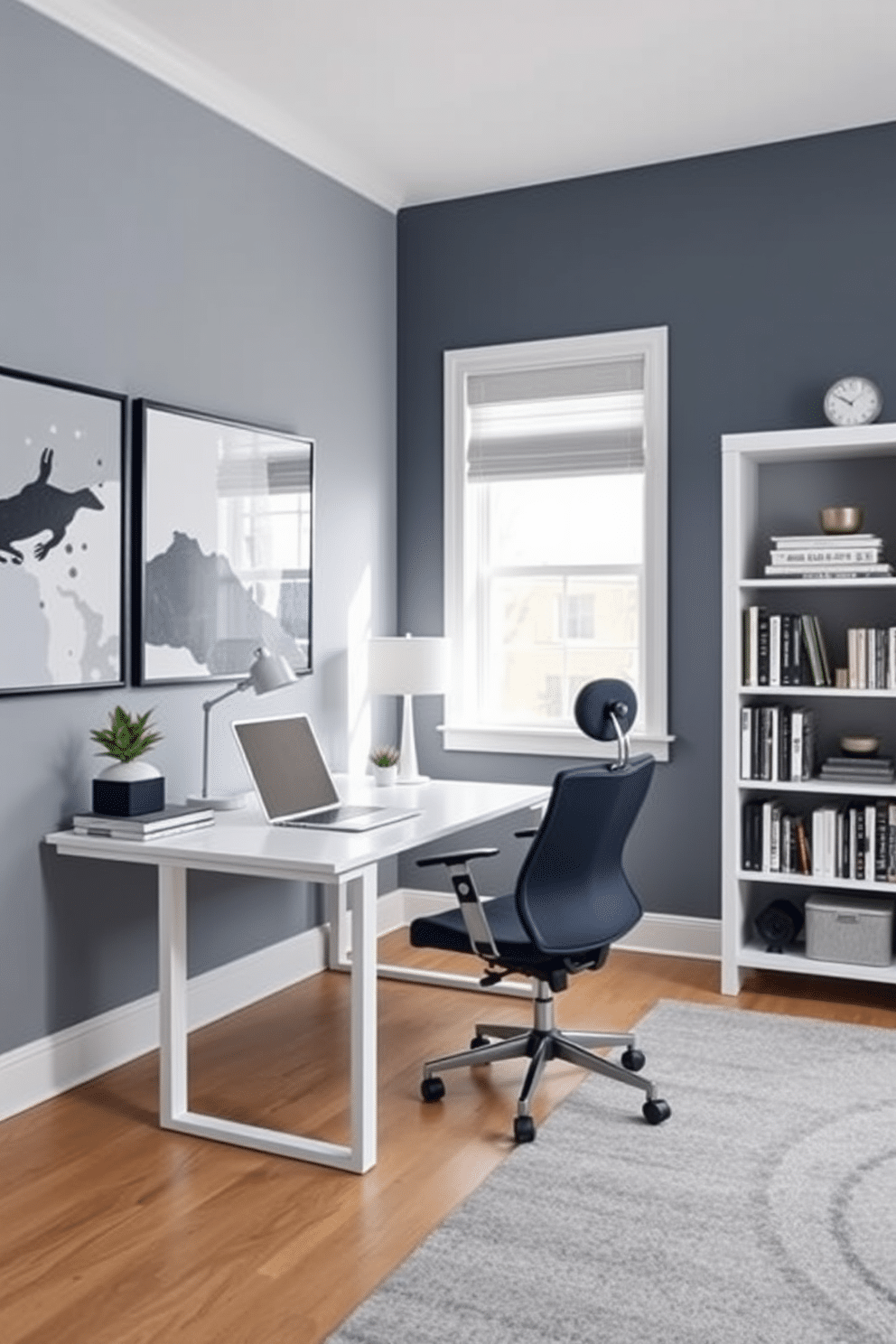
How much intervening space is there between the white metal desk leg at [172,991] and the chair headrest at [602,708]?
Answer: 104 cm

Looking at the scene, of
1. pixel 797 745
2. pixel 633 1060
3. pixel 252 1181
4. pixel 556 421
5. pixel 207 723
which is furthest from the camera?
pixel 556 421

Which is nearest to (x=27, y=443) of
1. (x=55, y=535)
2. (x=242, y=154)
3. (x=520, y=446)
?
(x=55, y=535)

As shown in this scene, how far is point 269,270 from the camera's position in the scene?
4070 millimetres

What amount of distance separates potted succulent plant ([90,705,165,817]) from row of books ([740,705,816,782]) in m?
1.92

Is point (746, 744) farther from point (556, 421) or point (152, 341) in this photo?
point (152, 341)

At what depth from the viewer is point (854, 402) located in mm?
4031

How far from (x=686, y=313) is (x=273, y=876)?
2.71 m

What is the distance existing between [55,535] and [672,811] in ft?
7.93

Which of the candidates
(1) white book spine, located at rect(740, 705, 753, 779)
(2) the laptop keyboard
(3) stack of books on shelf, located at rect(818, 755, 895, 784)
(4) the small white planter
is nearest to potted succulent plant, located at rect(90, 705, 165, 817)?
(4) the small white planter

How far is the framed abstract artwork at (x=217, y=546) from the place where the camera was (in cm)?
351

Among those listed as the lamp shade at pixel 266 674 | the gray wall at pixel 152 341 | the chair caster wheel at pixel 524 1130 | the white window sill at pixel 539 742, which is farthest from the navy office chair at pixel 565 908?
the white window sill at pixel 539 742

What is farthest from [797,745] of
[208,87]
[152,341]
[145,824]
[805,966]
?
[208,87]

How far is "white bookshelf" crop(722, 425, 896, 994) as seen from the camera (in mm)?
3910

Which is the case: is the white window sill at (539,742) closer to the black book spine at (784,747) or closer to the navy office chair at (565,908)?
the black book spine at (784,747)
